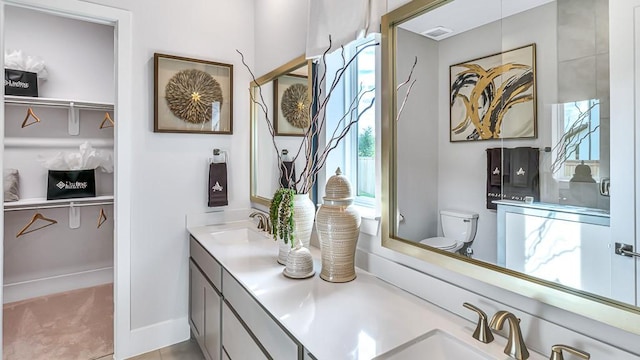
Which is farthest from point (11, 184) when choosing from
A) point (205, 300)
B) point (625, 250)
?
point (625, 250)

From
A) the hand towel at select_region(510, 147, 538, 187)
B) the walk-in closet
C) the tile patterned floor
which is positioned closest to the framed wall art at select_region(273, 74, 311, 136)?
the hand towel at select_region(510, 147, 538, 187)

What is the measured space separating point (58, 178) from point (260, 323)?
274 centimetres

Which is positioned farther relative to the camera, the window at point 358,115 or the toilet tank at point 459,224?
the window at point 358,115

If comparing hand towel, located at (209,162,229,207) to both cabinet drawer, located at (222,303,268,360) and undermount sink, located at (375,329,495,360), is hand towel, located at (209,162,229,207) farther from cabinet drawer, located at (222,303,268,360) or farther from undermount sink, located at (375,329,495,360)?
undermount sink, located at (375,329,495,360)

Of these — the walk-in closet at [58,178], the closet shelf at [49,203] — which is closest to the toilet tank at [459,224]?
the walk-in closet at [58,178]

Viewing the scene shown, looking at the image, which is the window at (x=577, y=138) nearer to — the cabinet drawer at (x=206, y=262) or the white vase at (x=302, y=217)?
the white vase at (x=302, y=217)

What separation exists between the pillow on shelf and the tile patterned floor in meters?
1.67

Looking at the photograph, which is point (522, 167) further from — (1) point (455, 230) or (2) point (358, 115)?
(2) point (358, 115)

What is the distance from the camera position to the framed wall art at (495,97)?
0.86 meters

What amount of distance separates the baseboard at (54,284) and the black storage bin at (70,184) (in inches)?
34.1

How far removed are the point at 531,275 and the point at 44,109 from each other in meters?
3.82

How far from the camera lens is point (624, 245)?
69 centimetres

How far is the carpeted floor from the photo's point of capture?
215cm

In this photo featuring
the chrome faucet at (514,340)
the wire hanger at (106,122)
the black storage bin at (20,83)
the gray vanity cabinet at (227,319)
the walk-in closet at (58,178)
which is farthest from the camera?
the wire hanger at (106,122)
